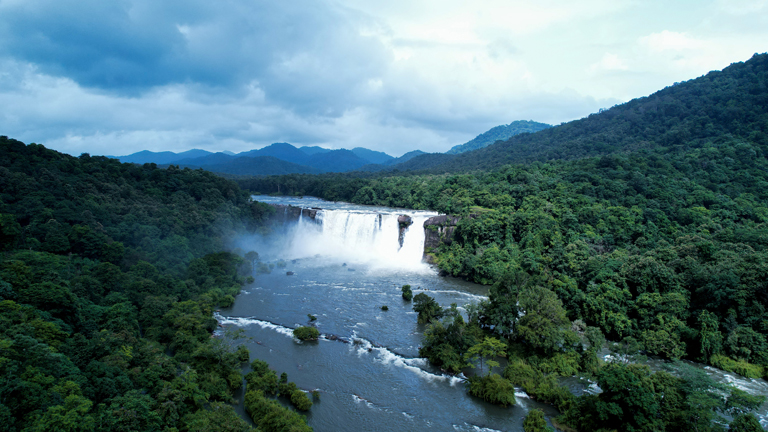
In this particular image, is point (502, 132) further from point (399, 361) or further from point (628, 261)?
point (399, 361)

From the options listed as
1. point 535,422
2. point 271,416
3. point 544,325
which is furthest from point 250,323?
point 535,422

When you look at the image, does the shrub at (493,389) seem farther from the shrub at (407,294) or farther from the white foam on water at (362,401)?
the shrub at (407,294)

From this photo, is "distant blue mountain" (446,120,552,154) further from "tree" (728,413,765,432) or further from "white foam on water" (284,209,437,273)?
"tree" (728,413,765,432)

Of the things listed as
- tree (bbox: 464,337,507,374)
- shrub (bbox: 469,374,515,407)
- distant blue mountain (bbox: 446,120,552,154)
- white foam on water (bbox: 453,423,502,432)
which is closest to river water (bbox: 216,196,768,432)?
white foam on water (bbox: 453,423,502,432)

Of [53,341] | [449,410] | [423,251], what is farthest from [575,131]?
[53,341]

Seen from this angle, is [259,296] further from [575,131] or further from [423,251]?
[575,131]

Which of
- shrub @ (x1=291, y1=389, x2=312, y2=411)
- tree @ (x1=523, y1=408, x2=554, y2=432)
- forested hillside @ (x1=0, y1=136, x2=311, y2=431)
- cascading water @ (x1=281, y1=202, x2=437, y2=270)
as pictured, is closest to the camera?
forested hillside @ (x1=0, y1=136, x2=311, y2=431)
